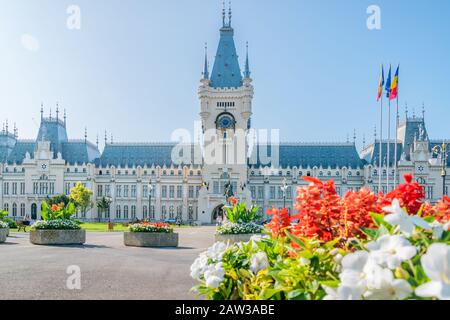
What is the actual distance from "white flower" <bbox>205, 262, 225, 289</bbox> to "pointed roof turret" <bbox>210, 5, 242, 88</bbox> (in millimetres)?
77908

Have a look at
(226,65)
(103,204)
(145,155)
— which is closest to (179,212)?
(145,155)

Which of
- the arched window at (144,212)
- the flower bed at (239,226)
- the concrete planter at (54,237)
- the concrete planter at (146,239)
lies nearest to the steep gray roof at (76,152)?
the arched window at (144,212)

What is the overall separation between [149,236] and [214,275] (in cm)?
2038

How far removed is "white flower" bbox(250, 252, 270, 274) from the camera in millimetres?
A: 4652

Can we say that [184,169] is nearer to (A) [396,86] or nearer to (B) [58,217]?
(A) [396,86]

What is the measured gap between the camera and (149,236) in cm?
2423

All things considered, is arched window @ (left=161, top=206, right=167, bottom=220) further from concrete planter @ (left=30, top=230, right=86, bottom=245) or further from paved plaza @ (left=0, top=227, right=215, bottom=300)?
paved plaza @ (left=0, top=227, right=215, bottom=300)

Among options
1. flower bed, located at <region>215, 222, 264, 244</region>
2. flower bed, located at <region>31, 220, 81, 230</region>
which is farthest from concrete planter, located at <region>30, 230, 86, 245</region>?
flower bed, located at <region>215, 222, 264, 244</region>

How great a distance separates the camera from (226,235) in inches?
825

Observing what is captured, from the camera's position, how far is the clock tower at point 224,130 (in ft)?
254

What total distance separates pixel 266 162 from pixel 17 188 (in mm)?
50492

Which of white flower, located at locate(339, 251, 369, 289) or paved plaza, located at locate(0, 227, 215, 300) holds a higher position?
white flower, located at locate(339, 251, 369, 289)

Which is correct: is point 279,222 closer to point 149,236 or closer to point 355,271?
point 355,271
